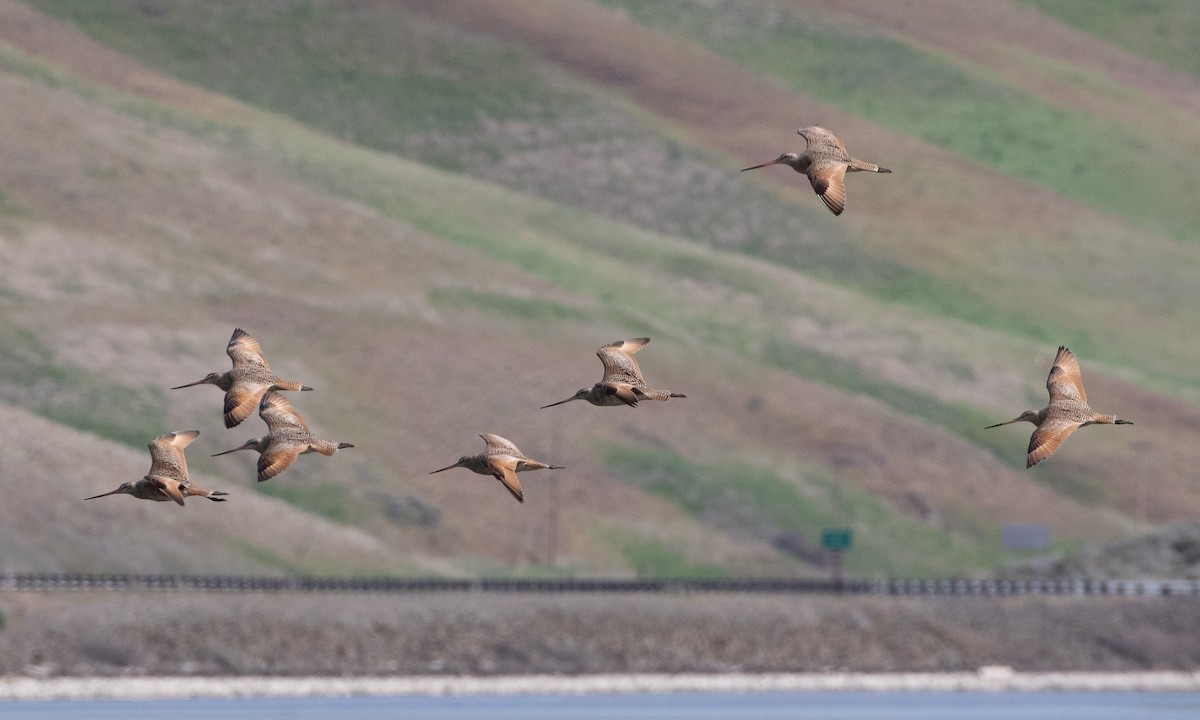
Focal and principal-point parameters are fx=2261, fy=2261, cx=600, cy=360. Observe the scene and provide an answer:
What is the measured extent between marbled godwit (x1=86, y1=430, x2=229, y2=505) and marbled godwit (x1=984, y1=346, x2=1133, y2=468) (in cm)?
1126

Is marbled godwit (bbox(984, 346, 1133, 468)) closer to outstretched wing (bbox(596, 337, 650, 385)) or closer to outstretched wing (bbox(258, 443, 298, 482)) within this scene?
outstretched wing (bbox(596, 337, 650, 385))

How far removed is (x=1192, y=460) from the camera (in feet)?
619

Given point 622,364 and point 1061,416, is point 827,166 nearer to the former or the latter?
point 1061,416

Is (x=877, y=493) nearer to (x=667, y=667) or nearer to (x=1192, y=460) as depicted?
(x=1192, y=460)

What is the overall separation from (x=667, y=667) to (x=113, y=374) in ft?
215

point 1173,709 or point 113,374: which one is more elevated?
point 1173,709

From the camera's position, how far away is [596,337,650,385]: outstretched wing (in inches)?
1371

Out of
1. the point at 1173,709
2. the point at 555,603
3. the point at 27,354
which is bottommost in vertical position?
the point at 27,354

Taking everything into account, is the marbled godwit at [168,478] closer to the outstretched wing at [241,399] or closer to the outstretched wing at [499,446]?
the outstretched wing at [241,399]

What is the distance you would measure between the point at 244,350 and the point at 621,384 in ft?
21.1

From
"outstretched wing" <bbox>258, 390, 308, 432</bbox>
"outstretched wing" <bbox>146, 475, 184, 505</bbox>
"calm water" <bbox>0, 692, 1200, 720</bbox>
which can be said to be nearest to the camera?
"outstretched wing" <bbox>146, 475, 184, 505</bbox>

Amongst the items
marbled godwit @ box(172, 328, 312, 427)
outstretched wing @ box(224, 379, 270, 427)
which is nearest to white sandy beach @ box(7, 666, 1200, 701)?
marbled godwit @ box(172, 328, 312, 427)

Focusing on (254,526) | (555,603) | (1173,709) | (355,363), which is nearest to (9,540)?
(254,526)

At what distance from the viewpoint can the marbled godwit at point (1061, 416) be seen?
97.3ft
